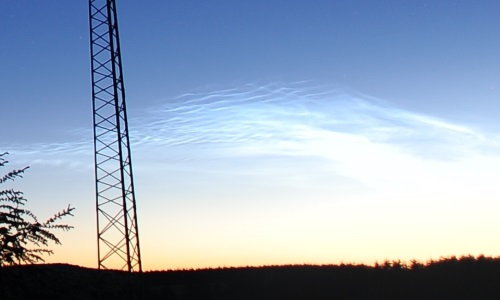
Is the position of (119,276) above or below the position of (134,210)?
below

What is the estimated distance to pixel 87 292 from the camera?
3141 centimetres

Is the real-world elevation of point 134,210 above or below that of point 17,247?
above

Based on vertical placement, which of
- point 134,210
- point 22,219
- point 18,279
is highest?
point 134,210

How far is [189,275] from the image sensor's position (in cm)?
4581

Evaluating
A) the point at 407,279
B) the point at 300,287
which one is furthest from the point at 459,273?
the point at 300,287

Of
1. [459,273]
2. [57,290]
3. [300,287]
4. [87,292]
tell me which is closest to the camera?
[57,290]

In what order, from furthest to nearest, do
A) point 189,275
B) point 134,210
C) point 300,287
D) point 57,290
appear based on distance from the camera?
point 300,287 < point 189,275 < point 57,290 < point 134,210

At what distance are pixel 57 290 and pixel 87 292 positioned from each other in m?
2.43

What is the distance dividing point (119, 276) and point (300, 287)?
19764 mm

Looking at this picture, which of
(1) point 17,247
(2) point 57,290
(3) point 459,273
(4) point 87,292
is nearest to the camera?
(1) point 17,247

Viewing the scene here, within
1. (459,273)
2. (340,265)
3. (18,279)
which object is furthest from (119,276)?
(459,273)

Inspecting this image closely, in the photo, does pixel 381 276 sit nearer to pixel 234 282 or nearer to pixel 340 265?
pixel 340 265

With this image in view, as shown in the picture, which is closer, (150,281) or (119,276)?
(119,276)

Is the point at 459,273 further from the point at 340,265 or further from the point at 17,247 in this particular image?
the point at 17,247
